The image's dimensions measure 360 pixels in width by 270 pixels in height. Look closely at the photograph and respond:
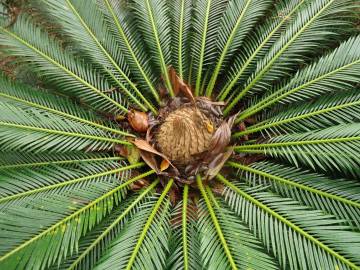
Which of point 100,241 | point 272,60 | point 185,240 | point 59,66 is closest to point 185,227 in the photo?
point 185,240

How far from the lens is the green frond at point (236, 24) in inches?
106

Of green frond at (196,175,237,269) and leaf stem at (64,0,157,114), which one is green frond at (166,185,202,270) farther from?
leaf stem at (64,0,157,114)

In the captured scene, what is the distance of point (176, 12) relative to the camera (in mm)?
2848

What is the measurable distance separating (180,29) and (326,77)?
1092 millimetres

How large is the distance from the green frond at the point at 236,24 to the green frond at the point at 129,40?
0.53 metres

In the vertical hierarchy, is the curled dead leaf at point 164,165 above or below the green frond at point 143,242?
above

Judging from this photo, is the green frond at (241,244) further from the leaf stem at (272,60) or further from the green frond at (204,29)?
the green frond at (204,29)

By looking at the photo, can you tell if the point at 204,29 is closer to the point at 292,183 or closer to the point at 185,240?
the point at 292,183

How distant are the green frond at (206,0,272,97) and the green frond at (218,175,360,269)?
1080 mm

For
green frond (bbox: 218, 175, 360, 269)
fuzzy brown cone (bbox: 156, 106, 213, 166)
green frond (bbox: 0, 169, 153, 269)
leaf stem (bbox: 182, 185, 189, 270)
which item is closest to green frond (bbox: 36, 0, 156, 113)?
fuzzy brown cone (bbox: 156, 106, 213, 166)

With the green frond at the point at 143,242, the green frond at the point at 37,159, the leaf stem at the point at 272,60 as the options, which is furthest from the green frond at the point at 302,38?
the green frond at the point at 37,159

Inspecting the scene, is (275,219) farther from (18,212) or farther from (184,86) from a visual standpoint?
(18,212)

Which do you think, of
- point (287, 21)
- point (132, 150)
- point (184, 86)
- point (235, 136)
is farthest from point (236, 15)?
point (132, 150)

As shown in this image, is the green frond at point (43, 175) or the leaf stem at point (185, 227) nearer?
the leaf stem at point (185, 227)
